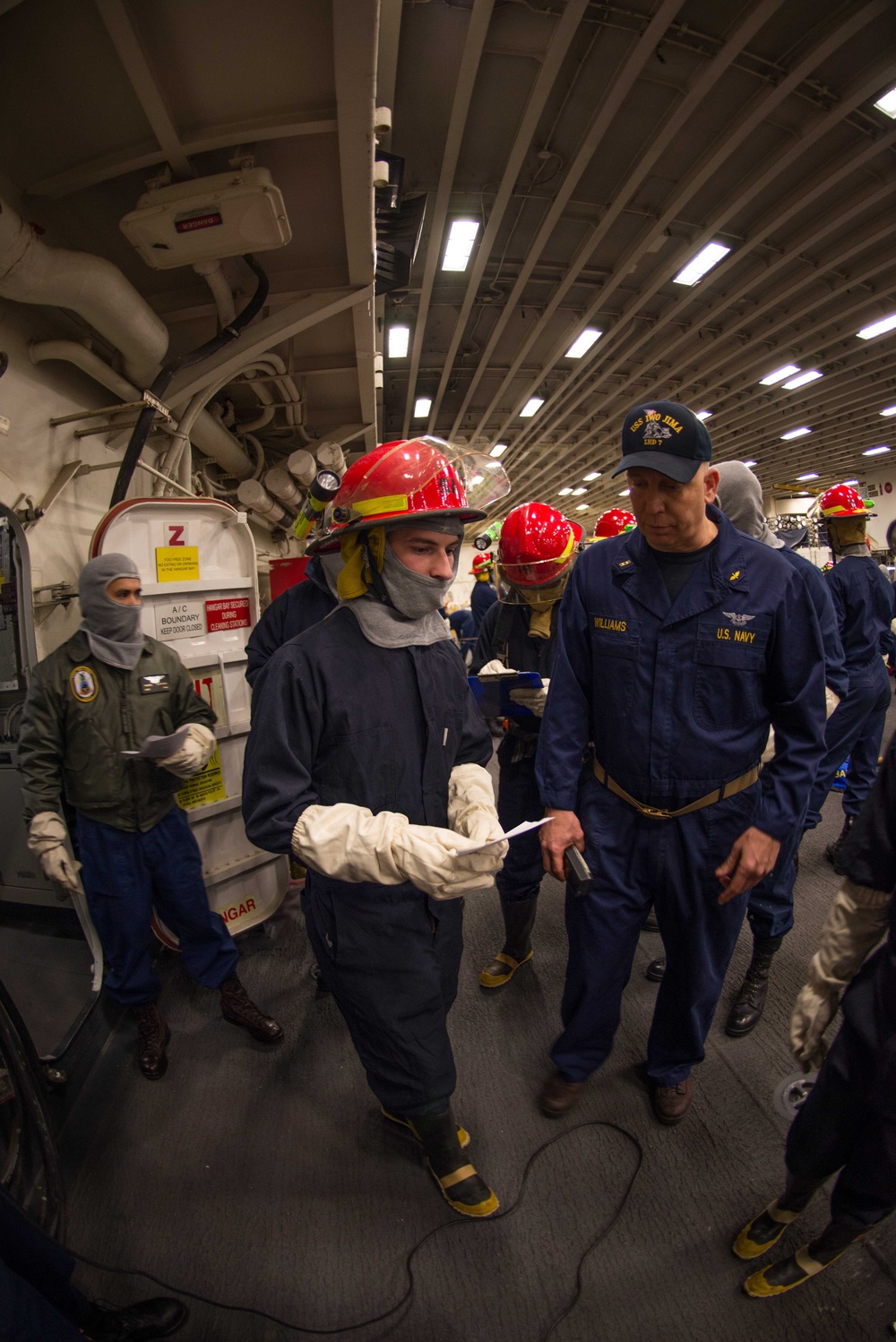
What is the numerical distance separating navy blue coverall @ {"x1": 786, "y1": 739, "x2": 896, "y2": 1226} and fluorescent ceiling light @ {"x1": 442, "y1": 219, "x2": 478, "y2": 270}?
556cm

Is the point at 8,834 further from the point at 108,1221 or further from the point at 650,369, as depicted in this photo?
the point at 650,369

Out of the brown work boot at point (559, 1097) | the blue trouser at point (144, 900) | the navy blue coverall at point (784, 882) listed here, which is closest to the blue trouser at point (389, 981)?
the brown work boot at point (559, 1097)

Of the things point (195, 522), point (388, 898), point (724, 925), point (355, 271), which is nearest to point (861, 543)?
point (724, 925)

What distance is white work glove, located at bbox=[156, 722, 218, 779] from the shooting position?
2.03 meters

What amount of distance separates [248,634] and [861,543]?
3.87 m

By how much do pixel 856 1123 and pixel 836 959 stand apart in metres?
0.31

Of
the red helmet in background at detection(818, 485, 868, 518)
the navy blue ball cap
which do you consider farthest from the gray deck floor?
the red helmet in background at detection(818, 485, 868, 518)

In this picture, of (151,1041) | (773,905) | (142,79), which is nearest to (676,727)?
(773,905)

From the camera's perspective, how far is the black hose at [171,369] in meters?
2.59

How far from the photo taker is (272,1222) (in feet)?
4.90

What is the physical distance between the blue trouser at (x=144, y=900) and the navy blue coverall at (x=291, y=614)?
0.77 meters

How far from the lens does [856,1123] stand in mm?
1086

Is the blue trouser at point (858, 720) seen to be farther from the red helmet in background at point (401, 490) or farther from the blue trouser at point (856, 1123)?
the red helmet in background at point (401, 490)

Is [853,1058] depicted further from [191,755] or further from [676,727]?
[191,755]
